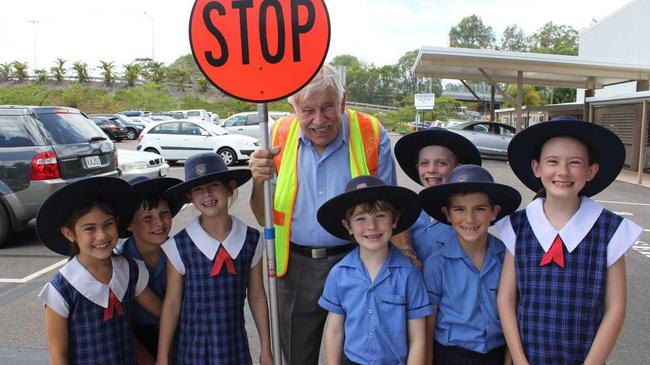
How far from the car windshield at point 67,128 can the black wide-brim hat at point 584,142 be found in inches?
242

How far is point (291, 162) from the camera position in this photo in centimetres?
261

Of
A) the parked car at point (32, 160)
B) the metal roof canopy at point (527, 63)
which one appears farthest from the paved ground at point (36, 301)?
the metal roof canopy at point (527, 63)

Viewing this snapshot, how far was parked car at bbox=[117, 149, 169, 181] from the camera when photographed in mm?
8797

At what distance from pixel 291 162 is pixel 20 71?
65745 millimetres

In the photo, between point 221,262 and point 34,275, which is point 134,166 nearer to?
point 34,275

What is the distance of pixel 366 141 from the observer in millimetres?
2643

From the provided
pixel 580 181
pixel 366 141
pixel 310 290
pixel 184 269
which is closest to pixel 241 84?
pixel 366 141

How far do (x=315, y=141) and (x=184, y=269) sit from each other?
886mm

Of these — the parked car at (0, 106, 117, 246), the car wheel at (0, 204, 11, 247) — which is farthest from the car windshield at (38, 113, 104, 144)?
the car wheel at (0, 204, 11, 247)

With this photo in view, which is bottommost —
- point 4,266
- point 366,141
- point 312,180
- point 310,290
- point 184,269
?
point 4,266

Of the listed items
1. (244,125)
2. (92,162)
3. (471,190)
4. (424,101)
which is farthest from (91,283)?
(424,101)

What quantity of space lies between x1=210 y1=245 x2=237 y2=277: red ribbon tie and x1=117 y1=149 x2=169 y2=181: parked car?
21.8 ft

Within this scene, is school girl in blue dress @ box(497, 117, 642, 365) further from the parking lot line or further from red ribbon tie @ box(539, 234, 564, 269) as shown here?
the parking lot line

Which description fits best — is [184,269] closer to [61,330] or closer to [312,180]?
[61,330]
